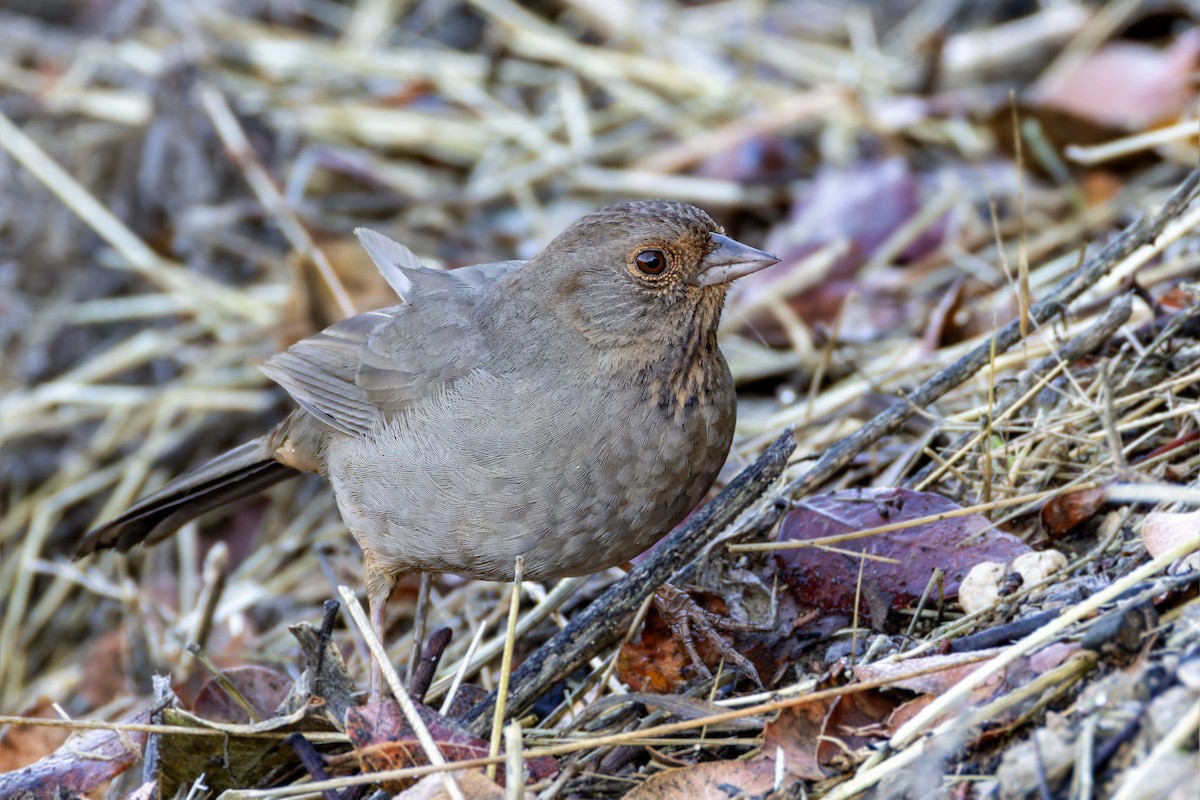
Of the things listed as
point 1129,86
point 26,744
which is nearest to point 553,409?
point 26,744

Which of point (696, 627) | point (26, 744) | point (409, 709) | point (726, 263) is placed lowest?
point (26, 744)

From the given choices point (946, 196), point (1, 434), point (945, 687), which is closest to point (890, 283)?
point (946, 196)

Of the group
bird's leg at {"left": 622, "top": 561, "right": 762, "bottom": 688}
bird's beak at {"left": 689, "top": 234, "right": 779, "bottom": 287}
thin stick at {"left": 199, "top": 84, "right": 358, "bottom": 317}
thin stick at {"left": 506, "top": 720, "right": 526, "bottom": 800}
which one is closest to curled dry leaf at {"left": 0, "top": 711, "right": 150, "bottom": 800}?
thin stick at {"left": 506, "top": 720, "right": 526, "bottom": 800}

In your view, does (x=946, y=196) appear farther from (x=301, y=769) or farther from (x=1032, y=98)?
(x=301, y=769)

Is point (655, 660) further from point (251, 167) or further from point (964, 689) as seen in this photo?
point (251, 167)

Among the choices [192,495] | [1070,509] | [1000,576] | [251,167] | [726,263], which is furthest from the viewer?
[251,167]

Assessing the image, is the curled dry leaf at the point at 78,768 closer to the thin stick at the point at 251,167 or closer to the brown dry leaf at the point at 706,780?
the brown dry leaf at the point at 706,780
